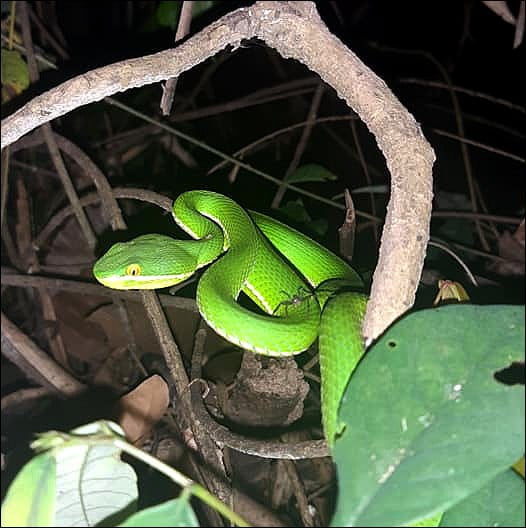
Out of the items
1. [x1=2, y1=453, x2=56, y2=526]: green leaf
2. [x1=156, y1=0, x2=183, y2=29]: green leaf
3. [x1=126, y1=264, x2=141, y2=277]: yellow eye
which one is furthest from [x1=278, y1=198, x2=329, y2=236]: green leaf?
[x1=2, y1=453, x2=56, y2=526]: green leaf

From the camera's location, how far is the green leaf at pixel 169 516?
2.90 feet

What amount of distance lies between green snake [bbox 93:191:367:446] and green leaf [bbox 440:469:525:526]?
582mm

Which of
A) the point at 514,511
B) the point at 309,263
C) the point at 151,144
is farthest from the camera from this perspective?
the point at 151,144

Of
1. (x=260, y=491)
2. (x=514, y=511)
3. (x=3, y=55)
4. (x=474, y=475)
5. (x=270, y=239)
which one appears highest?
(x=3, y=55)

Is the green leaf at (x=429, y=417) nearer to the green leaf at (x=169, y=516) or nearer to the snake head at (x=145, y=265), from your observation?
the green leaf at (x=169, y=516)

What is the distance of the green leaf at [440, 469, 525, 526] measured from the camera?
3.37ft

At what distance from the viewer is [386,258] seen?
1343 mm

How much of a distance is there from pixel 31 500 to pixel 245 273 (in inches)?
54.7

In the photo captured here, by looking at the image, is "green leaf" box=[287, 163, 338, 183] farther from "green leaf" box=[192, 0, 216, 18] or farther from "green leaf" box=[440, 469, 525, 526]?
"green leaf" box=[440, 469, 525, 526]

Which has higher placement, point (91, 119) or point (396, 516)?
point (91, 119)

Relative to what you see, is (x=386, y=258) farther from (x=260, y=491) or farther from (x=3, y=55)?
(x=3, y=55)

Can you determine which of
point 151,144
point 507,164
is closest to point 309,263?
point 151,144

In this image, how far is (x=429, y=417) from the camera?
1050mm

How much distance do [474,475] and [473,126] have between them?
467cm
